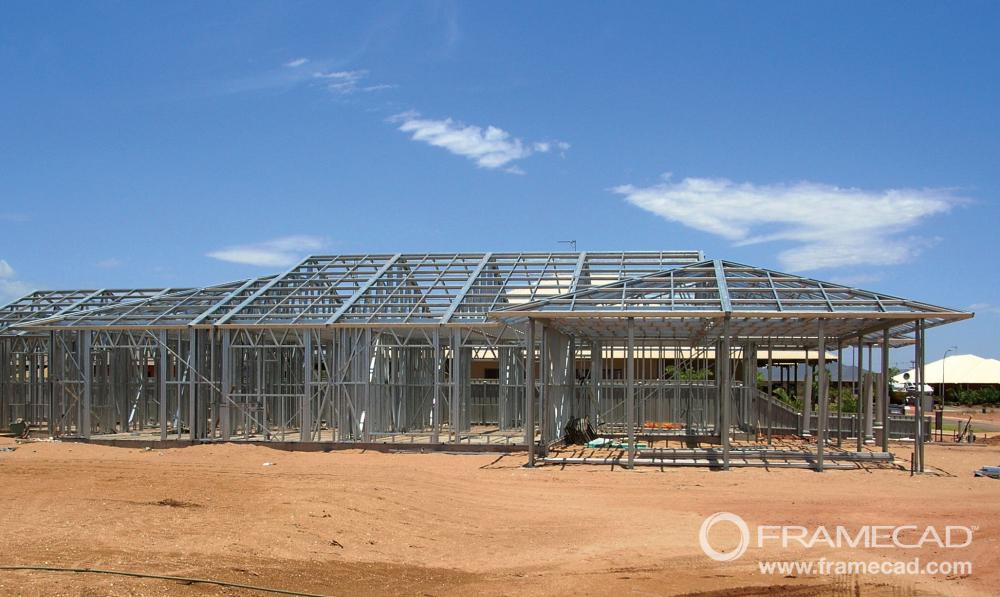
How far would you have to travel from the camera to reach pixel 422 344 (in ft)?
92.7

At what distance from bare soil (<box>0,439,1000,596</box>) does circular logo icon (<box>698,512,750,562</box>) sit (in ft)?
0.51

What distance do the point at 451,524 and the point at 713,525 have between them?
3656 millimetres

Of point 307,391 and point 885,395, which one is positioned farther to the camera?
point 307,391

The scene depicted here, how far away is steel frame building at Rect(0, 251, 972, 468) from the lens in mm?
20578

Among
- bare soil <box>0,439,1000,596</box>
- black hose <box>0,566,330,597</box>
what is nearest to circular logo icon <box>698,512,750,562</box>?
bare soil <box>0,439,1000,596</box>

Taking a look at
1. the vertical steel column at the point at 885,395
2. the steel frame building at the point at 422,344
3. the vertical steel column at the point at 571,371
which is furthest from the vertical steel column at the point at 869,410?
the vertical steel column at the point at 571,371

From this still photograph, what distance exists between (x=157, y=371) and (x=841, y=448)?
22.0 m

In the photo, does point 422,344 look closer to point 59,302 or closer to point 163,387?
point 163,387

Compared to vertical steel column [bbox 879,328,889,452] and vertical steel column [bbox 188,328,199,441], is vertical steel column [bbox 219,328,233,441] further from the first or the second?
vertical steel column [bbox 879,328,889,452]

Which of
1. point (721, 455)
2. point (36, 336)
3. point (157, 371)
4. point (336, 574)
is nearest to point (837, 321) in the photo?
point (721, 455)

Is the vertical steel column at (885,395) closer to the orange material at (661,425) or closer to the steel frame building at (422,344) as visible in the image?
the steel frame building at (422,344)

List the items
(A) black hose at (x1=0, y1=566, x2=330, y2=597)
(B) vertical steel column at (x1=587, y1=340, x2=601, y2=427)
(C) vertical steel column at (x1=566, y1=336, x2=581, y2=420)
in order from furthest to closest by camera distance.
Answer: (B) vertical steel column at (x1=587, y1=340, x2=601, y2=427), (C) vertical steel column at (x1=566, y1=336, x2=581, y2=420), (A) black hose at (x1=0, y1=566, x2=330, y2=597)

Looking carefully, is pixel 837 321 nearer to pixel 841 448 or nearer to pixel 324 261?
pixel 841 448

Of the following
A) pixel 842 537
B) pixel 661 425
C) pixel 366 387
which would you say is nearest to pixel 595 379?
pixel 661 425
